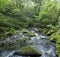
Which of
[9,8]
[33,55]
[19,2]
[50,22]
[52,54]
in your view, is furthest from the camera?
[19,2]

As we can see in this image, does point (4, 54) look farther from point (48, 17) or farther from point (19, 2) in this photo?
point (19, 2)

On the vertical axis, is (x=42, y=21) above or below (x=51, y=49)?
below

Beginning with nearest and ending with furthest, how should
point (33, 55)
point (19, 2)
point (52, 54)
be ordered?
point (33, 55), point (52, 54), point (19, 2)

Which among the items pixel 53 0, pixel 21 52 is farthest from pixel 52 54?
pixel 53 0

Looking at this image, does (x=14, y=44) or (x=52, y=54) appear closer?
(x=52, y=54)

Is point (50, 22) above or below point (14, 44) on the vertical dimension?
below

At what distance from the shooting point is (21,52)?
13055 millimetres

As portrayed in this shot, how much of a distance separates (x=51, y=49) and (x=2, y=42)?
204 inches

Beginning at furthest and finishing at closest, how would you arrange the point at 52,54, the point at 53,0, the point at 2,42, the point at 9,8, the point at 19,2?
the point at 19,2, the point at 53,0, the point at 9,8, the point at 2,42, the point at 52,54

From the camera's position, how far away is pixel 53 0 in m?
34.3

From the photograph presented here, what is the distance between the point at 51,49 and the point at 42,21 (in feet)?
53.0

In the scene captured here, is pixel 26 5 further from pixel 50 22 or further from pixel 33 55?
pixel 33 55

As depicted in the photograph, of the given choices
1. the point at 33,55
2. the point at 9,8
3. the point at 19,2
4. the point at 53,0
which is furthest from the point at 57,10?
the point at 33,55

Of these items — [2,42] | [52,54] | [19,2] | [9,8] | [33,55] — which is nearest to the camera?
[33,55]
